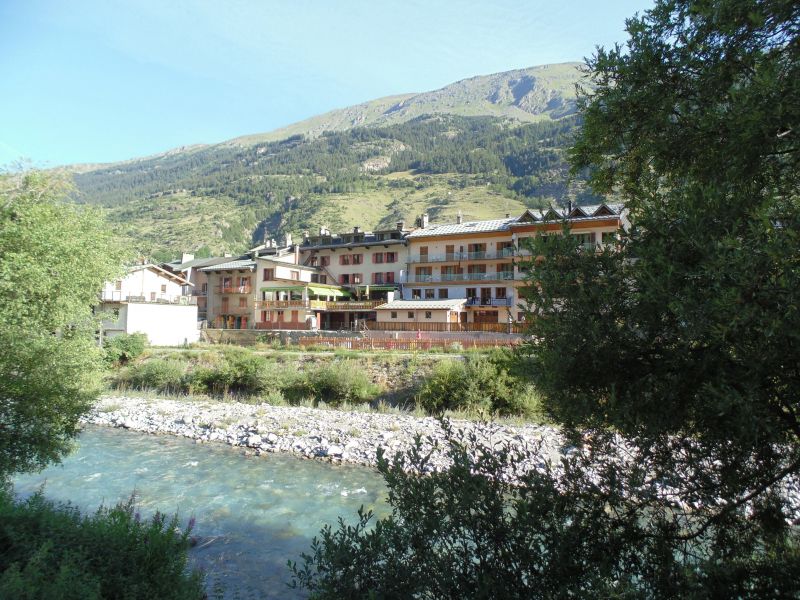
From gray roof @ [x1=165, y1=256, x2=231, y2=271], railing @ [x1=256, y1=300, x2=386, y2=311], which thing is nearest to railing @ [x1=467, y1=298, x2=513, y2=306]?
railing @ [x1=256, y1=300, x2=386, y2=311]

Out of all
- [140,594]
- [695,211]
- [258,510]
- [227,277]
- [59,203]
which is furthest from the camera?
[227,277]

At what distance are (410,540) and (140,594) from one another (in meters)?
4.35

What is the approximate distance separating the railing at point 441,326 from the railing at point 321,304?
3.26 meters

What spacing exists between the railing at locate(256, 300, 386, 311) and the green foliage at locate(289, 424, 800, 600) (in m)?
45.3

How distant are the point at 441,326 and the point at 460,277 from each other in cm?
1074

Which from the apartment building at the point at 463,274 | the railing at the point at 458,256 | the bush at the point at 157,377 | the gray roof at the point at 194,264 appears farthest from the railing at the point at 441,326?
the gray roof at the point at 194,264

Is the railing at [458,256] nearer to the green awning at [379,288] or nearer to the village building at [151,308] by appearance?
the green awning at [379,288]

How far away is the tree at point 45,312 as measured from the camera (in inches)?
388

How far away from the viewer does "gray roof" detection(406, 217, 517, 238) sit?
49656mm

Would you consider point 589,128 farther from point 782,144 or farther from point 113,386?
point 113,386

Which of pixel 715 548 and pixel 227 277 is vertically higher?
pixel 227 277

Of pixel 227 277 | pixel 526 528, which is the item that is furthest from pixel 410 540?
pixel 227 277

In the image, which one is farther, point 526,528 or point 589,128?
point 589,128

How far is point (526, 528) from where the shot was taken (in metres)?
4.09
